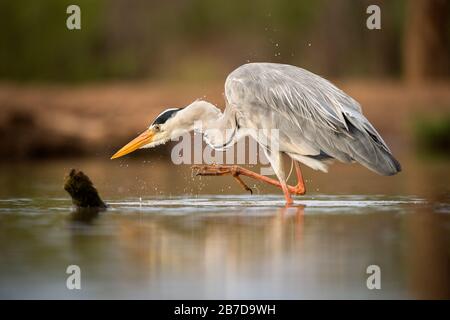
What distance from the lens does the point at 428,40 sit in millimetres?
23375

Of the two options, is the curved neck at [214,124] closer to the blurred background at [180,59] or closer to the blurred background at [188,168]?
the blurred background at [188,168]

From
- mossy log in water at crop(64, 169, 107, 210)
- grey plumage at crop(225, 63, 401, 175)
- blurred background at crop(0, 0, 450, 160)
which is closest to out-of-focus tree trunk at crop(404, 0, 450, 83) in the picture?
blurred background at crop(0, 0, 450, 160)

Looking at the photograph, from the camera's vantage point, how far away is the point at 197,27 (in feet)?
96.3

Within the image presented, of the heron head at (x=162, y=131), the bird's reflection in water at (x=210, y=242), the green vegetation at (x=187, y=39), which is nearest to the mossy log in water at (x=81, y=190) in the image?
the bird's reflection in water at (x=210, y=242)

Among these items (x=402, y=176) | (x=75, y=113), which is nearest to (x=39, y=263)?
(x=402, y=176)

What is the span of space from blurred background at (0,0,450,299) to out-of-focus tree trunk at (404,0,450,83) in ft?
0.15

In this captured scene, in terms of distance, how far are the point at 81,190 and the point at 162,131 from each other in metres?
1.29

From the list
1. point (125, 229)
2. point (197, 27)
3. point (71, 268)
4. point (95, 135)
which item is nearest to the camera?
point (71, 268)

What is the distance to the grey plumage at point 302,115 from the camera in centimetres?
916

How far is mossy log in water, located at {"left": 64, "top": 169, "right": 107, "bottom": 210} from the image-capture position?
9.13m

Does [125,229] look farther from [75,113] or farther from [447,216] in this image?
[75,113]

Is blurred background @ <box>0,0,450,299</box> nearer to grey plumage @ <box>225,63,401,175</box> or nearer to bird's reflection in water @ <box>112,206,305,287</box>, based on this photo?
bird's reflection in water @ <box>112,206,305,287</box>

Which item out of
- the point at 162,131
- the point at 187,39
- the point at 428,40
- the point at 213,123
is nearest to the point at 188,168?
the point at 162,131

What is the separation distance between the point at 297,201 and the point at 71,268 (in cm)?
406
